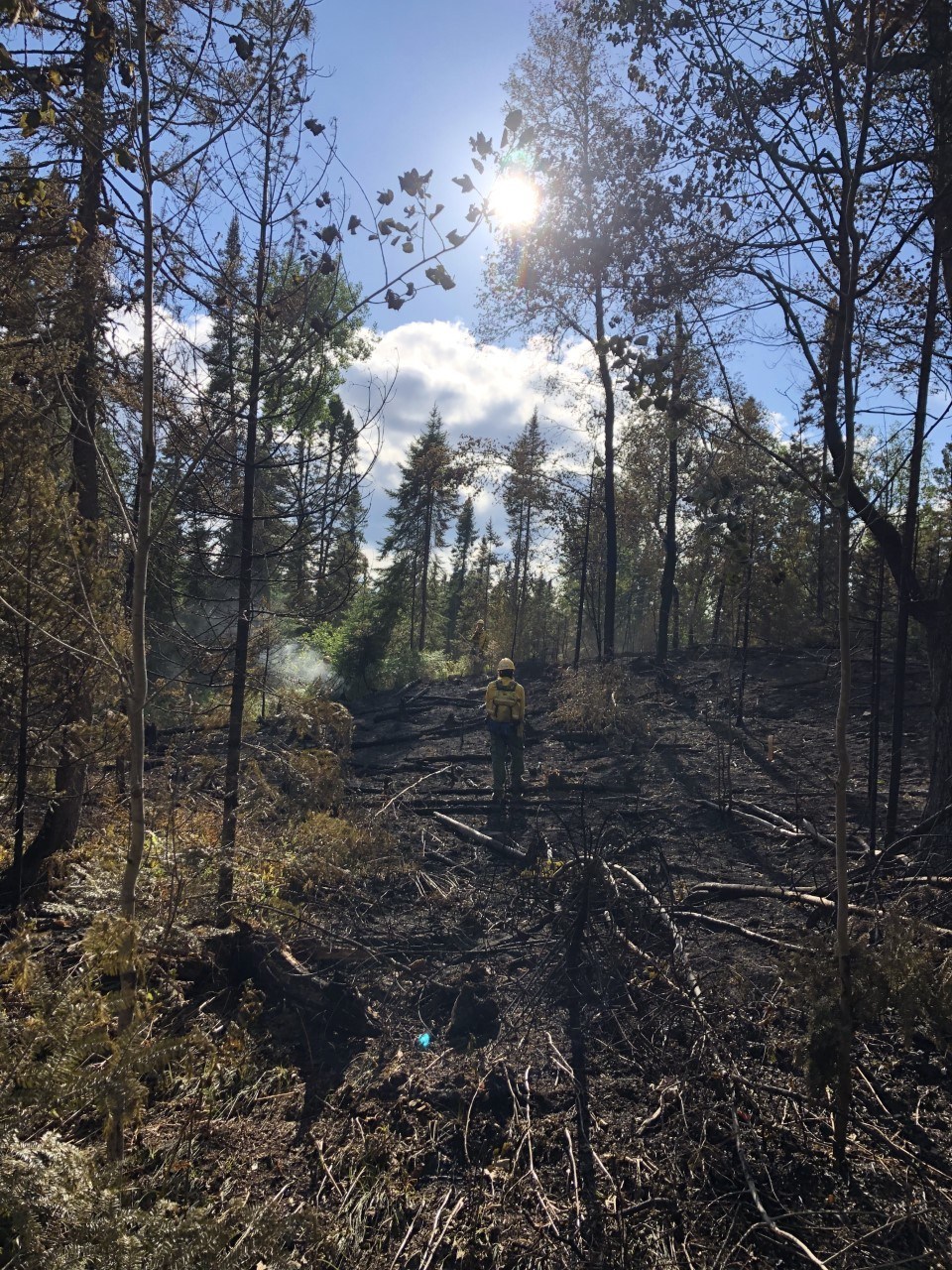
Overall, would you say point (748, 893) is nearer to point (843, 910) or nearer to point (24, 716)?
point (843, 910)

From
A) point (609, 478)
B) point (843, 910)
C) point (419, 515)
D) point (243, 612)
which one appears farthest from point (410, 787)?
point (419, 515)

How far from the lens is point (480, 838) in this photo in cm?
887

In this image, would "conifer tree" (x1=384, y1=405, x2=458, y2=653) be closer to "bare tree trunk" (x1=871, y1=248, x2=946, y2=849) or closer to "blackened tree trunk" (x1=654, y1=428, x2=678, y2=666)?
"blackened tree trunk" (x1=654, y1=428, x2=678, y2=666)

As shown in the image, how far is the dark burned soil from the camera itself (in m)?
3.19

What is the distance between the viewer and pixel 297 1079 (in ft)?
15.1

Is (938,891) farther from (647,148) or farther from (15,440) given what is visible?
(15,440)

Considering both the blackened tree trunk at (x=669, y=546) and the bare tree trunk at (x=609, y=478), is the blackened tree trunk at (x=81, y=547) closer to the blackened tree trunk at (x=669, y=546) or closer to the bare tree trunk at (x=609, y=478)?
the bare tree trunk at (x=609, y=478)

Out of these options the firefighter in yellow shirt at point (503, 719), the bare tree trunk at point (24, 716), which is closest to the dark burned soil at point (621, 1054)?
the firefighter in yellow shirt at point (503, 719)

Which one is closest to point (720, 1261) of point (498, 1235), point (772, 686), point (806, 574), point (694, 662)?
point (498, 1235)

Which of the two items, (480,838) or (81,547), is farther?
(480,838)

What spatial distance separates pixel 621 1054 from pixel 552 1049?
410mm

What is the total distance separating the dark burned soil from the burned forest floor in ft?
0.05

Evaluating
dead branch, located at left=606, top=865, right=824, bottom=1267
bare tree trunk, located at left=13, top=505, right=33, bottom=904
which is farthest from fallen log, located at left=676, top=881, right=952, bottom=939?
bare tree trunk, located at left=13, top=505, right=33, bottom=904

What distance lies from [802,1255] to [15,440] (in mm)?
7035
